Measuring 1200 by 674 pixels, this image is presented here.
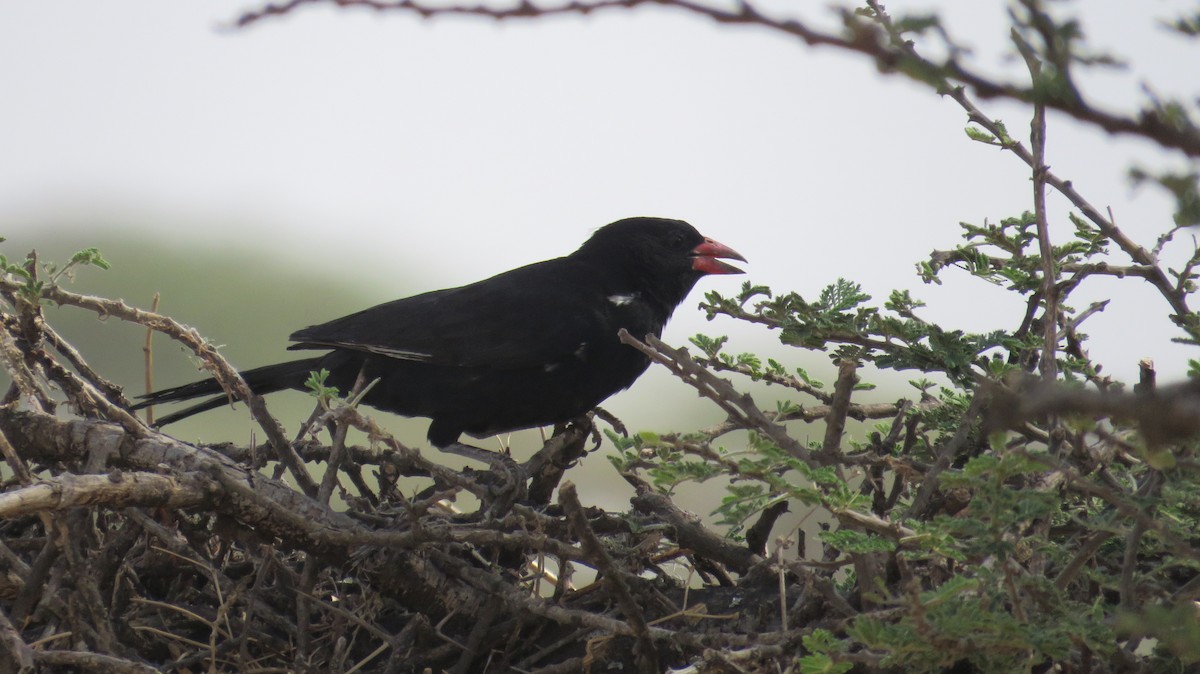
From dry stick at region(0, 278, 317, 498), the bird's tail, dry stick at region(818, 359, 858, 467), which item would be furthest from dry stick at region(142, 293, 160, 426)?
dry stick at region(818, 359, 858, 467)

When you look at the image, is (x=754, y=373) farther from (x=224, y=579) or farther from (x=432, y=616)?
(x=224, y=579)

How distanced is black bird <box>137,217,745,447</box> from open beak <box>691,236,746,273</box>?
2 centimetres

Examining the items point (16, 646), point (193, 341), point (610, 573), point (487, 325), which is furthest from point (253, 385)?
point (610, 573)

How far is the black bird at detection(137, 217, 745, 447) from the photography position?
5508mm

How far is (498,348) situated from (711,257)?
1.34 m

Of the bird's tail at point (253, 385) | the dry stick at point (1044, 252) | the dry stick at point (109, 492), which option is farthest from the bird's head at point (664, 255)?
the dry stick at point (109, 492)

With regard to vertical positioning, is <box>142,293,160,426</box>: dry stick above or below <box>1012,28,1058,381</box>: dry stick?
below

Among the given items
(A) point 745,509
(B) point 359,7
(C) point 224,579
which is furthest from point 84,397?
(B) point 359,7

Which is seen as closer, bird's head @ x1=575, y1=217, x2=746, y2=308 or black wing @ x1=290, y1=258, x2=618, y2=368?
black wing @ x1=290, y1=258, x2=618, y2=368

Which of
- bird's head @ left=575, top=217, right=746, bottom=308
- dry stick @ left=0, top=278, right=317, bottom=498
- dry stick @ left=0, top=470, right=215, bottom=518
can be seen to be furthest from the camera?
bird's head @ left=575, top=217, right=746, bottom=308

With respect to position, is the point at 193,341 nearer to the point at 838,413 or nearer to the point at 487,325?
the point at 487,325

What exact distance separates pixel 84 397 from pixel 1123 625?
3.27m

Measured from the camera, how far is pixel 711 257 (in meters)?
6.33

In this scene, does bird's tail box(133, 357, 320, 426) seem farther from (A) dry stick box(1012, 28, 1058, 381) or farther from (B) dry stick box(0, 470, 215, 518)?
(A) dry stick box(1012, 28, 1058, 381)
